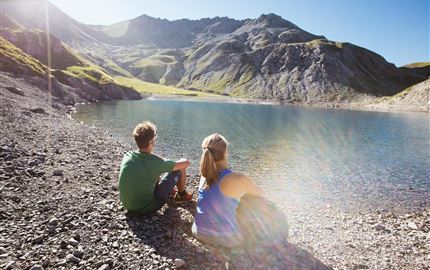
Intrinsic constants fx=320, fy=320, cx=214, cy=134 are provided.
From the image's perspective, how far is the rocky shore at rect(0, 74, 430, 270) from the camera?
9.48m

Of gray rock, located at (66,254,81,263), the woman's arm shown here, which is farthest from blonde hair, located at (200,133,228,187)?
gray rock, located at (66,254,81,263)

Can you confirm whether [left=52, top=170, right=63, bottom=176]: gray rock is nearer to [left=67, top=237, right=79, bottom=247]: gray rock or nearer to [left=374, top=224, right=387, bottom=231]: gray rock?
[left=67, top=237, right=79, bottom=247]: gray rock

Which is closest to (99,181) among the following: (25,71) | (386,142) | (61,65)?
(386,142)

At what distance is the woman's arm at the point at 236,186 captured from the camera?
9572mm

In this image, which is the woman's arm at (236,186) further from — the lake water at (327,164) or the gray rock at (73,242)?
the lake water at (327,164)

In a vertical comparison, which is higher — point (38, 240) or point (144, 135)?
point (144, 135)

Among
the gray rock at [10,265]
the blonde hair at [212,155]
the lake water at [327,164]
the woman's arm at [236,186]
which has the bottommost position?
the lake water at [327,164]

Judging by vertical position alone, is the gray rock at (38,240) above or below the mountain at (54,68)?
below

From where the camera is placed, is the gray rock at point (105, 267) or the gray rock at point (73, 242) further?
the gray rock at point (73, 242)

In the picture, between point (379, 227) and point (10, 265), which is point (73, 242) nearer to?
point (10, 265)

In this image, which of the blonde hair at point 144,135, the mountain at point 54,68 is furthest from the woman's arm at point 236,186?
the mountain at point 54,68

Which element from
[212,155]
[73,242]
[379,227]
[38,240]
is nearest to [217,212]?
[212,155]

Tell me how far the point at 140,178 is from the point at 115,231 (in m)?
1.95

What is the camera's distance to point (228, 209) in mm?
9789
